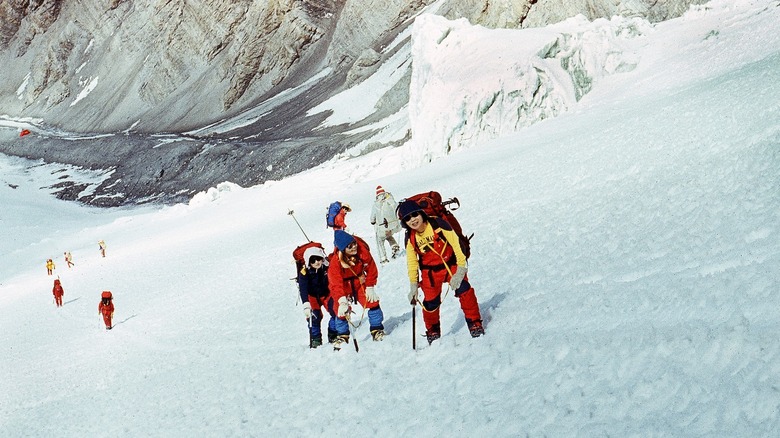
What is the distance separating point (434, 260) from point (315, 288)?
202 cm

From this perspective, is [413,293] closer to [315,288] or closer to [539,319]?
[539,319]

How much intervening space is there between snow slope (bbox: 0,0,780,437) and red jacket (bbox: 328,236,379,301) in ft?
2.53

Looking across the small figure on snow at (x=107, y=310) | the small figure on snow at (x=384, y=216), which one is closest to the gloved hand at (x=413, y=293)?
the small figure on snow at (x=384, y=216)

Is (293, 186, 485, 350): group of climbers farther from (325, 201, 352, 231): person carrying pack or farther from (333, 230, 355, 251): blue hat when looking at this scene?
(325, 201, 352, 231): person carrying pack

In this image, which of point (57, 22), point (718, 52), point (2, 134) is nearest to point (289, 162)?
point (718, 52)

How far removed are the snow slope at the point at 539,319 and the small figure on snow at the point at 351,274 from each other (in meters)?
0.61

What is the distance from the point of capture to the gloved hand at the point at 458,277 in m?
5.44

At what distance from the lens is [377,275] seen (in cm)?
666

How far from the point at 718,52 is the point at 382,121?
38.8 m


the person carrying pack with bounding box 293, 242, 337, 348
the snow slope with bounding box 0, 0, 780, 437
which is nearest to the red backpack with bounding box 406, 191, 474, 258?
the snow slope with bounding box 0, 0, 780, 437

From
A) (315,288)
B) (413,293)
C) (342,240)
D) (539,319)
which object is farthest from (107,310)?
(539,319)

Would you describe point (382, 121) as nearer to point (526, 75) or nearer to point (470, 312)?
point (526, 75)

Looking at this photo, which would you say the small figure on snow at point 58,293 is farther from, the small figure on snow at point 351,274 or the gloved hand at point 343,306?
the gloved hand at point 343,306

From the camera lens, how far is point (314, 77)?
84.2m
